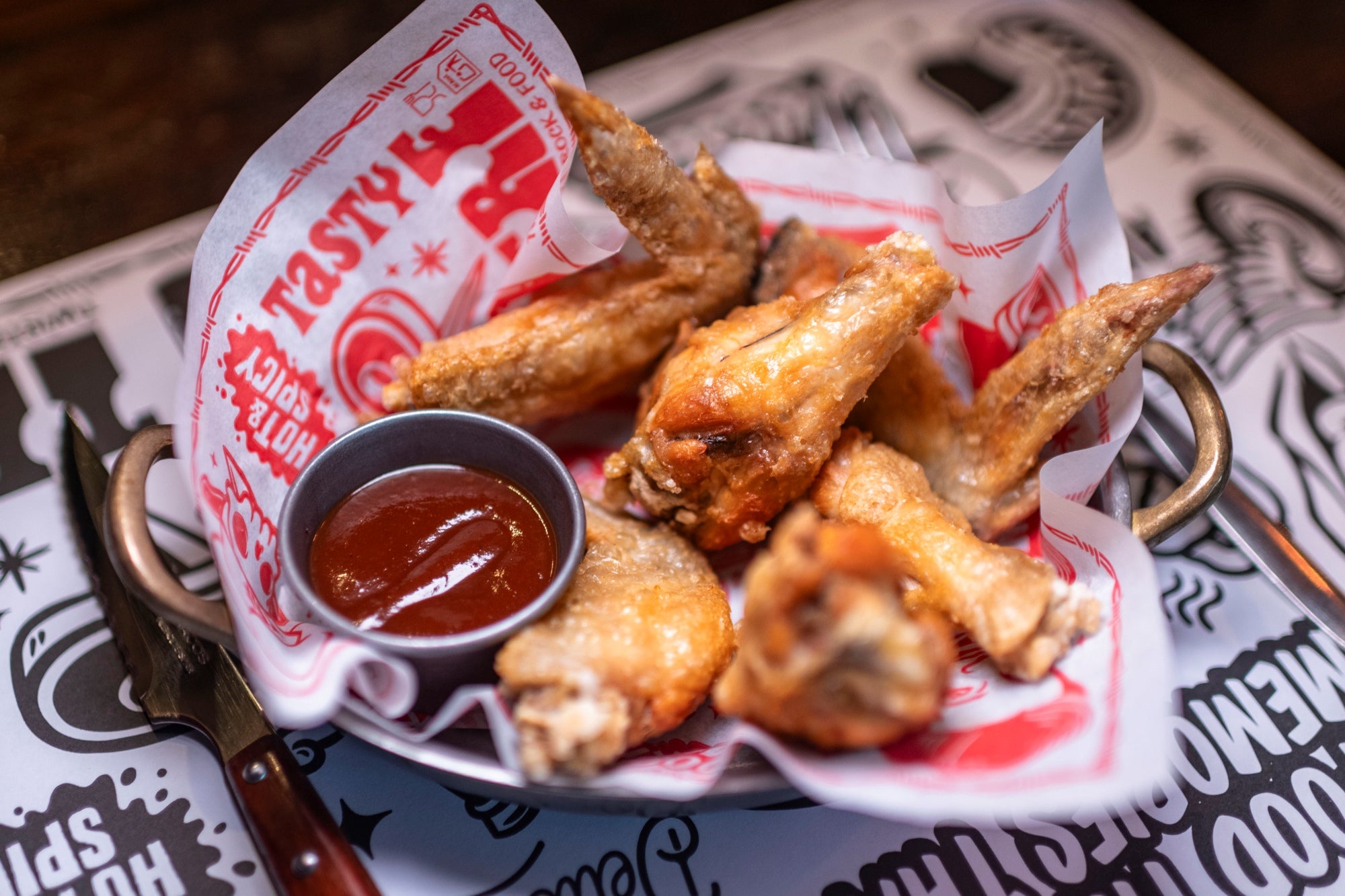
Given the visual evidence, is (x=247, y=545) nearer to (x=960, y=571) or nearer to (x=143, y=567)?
(x=143, y=567)

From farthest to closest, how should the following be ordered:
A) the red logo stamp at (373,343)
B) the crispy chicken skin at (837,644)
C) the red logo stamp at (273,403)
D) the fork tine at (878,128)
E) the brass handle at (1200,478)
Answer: the fork tine at (878,128), the red logo stamp at (373,343), the red logo stamp at (273,403), the brass handle at (1200,478), the crispy chicken skin at (837,644)

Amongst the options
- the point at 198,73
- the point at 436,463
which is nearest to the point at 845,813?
the point at 436,463

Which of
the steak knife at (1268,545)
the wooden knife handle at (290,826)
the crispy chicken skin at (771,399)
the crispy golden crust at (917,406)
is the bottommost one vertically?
the steak knife at (1268,545)

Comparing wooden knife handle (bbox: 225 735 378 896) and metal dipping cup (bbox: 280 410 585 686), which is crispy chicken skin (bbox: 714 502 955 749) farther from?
wooden knife handle (bbox: 225 735 378 896)

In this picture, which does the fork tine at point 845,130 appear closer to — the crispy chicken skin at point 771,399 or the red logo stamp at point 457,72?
the crispy chicken skin at point 771,399

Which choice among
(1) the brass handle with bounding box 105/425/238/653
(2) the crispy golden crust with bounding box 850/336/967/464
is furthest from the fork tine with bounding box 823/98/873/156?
(1) the brass handle with bounding box 105/425/238/653

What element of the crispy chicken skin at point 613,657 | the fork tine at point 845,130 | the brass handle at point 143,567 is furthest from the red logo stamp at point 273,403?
the fork tine at point 845,130

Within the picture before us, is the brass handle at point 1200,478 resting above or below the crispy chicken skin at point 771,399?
below
